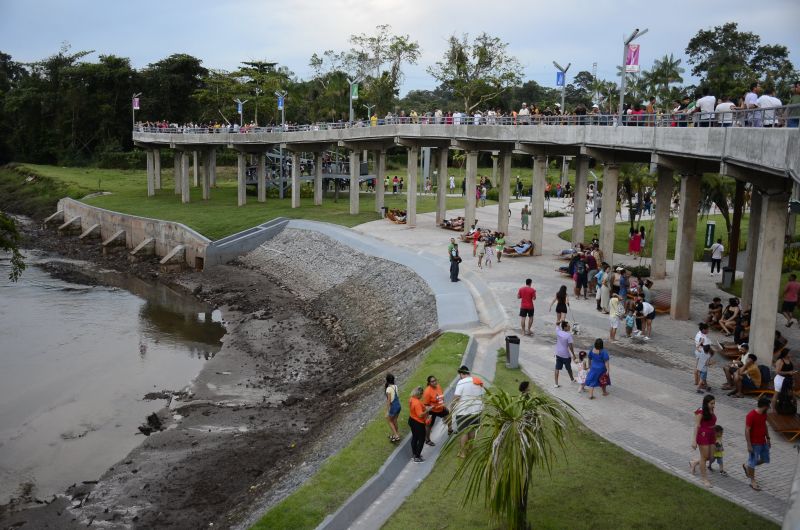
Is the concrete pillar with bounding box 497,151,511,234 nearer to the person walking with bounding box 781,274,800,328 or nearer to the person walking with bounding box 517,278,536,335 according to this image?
the person walking with bounding box 781,274,800,328

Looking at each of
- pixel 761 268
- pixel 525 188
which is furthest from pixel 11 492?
pixel 525 188

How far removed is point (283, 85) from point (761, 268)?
7060cm

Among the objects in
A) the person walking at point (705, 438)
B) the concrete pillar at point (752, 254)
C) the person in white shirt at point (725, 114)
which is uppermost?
the person in white shirt at point (725, 114)

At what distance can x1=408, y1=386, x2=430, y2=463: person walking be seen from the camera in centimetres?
1413

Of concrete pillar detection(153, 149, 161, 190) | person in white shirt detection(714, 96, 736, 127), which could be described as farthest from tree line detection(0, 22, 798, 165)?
person in white shirt detection(714, 96, 736, 127)

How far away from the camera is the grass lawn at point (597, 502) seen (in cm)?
1198

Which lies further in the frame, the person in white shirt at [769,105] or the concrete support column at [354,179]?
the concrete support column at [354,179]

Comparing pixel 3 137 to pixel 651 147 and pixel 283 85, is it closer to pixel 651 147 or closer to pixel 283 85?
pixel 283 85

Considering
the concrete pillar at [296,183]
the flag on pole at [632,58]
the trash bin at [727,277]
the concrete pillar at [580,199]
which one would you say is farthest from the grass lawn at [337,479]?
the concrete pillar at [296,183]

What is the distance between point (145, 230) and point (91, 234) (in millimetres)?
8459

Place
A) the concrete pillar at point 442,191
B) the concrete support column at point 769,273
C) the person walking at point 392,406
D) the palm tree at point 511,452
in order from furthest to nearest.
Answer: the concrete pillar at point 442,191, the concrete support column at point 769,273, the person walking at point 392,406, the palm tree at point 511,452

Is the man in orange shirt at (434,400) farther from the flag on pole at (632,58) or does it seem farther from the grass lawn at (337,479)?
the flag on pole at (632,58)

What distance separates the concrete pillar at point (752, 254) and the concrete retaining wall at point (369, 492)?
15794 millimetres

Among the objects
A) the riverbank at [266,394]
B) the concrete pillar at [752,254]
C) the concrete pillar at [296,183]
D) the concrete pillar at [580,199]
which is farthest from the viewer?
the concrete pillar at [296,183]
